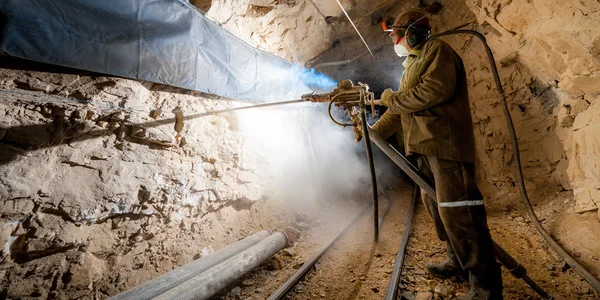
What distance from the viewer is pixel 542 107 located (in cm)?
346

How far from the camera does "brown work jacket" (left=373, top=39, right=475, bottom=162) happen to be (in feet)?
6.01

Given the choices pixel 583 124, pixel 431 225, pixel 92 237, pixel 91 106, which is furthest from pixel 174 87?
pixel 583 124

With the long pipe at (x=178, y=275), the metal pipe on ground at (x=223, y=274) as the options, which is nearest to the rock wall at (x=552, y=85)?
the metal pipe on ground at (x=223, y=274)

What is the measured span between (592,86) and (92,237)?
17.5 ft

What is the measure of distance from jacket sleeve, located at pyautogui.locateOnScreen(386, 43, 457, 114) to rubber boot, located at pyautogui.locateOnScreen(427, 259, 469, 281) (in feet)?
5.11

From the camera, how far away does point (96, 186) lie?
2256mm

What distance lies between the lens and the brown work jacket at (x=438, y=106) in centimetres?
183

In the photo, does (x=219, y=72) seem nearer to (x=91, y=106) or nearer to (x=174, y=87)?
(x=174, y=87)

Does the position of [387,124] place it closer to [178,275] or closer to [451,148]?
[451,148]

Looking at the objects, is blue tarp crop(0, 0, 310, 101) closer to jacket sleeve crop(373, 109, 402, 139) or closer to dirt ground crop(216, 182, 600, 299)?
jacket sleeve crop(373, 109, 402, 139)

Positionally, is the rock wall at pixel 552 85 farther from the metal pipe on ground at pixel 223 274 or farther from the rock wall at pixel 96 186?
the rock wall at pixel 96 186

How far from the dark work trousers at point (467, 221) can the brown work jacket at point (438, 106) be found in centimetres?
12

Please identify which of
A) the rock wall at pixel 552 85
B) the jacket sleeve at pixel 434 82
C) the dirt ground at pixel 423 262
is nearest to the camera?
the jacket sleeve at pixel 434 82

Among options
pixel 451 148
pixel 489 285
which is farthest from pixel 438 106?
pixel 489 285
